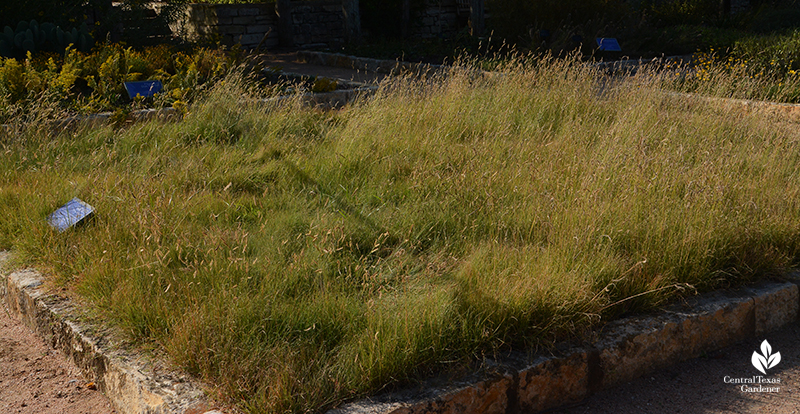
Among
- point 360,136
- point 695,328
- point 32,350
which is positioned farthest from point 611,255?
point 32,350

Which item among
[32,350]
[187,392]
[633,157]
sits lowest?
[32,350]

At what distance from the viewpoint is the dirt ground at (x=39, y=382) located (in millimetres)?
2684

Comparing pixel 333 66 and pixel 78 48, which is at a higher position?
pixel 78 48

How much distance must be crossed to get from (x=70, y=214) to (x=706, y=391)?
324cm

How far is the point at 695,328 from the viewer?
2992 millimetres

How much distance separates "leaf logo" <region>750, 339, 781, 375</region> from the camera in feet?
9.70

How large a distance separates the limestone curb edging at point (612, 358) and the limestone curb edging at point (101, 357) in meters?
0.60

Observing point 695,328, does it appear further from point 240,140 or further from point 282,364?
point 240,140

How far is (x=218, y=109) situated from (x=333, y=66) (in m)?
6.80

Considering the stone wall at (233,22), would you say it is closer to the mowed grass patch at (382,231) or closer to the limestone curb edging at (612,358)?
the mowed grass patch at (382,231)

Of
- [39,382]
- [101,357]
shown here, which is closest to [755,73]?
[101,357]

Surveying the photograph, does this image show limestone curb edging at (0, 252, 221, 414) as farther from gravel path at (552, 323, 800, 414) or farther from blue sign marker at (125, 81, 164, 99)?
blue sign marker at (125, 81, 164, 99)

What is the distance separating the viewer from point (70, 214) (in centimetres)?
353

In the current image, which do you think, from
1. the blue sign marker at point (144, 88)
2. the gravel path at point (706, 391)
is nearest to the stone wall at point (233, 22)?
the blue sign marker at point (144, 88)
